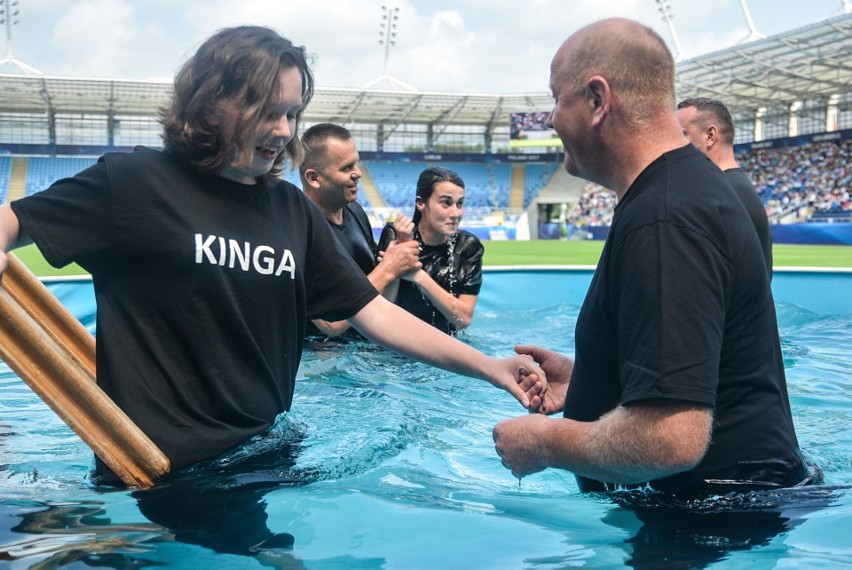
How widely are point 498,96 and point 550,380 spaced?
152ft

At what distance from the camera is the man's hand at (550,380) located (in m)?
2.68

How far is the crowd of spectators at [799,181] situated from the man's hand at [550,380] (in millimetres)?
32680

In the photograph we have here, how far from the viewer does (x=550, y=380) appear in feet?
9.13

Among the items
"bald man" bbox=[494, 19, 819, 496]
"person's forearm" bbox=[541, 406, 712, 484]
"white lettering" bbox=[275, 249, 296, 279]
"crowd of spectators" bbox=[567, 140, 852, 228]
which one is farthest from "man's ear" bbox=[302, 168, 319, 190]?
"crowd of spectators" bbox=[567, 140, 852, 228]

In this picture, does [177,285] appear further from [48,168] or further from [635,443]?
[48,168]

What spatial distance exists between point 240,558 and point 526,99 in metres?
48.5

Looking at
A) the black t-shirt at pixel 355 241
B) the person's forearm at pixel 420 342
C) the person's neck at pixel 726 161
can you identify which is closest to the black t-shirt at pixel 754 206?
the person's neck at pixel 726 161

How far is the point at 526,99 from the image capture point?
4825cm

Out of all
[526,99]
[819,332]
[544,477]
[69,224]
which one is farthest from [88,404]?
[526,99]

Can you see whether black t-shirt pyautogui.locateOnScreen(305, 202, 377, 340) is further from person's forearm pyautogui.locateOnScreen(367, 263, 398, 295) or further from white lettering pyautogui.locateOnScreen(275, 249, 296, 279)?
white lettering pyautogui.locateOnScreen(275, 249, 296, 279)

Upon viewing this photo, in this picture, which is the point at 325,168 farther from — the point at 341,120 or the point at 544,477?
the point at 341,120

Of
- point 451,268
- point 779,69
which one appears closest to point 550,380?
point 451,268

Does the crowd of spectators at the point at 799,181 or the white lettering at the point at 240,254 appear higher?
the crowd of spectators at the point at 799,181

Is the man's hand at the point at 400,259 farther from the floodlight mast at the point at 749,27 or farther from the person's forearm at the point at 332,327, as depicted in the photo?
the floodlight mast at the point at 749,27
